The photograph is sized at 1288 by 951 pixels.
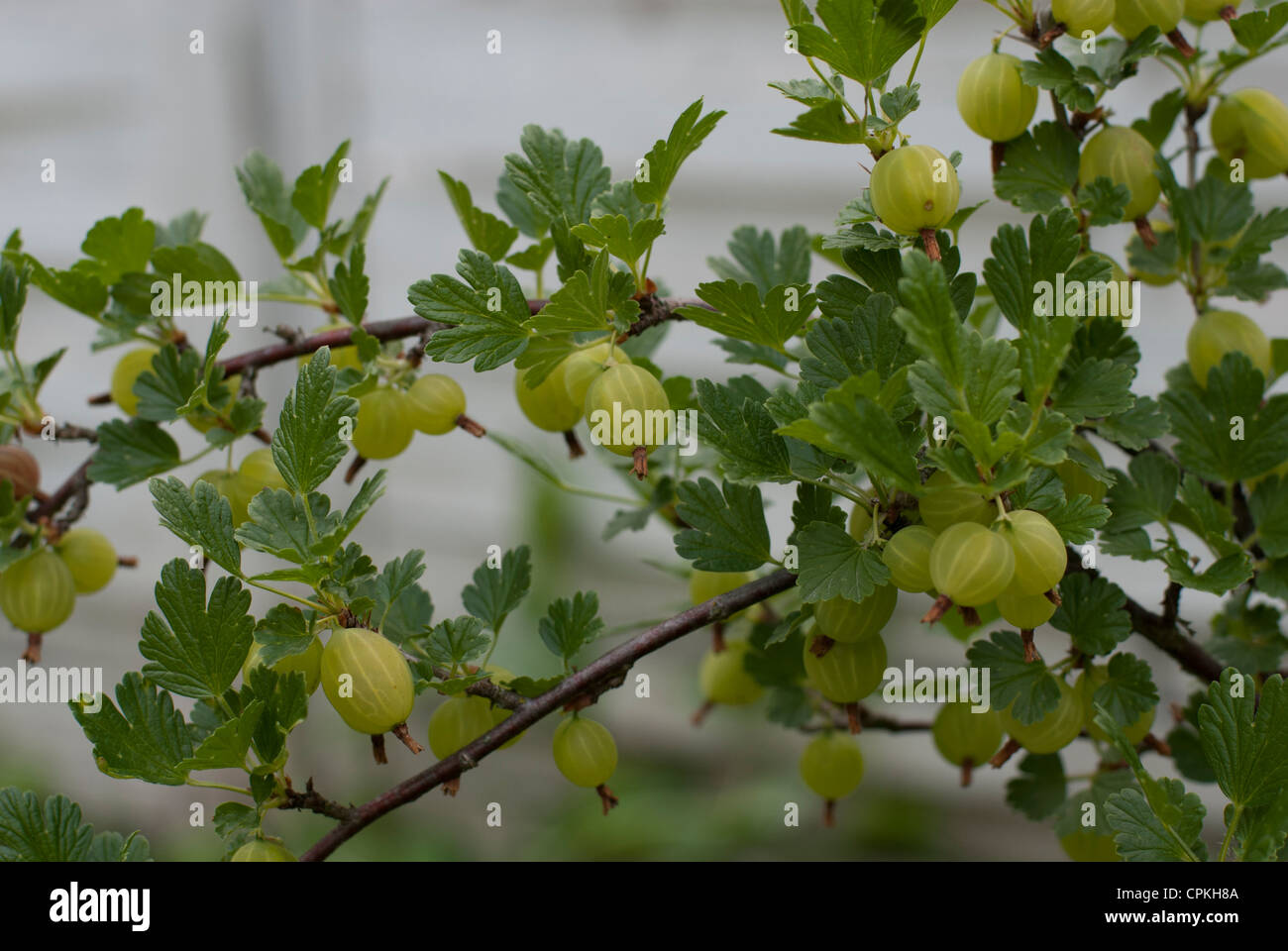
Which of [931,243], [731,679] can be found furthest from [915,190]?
[731,679]

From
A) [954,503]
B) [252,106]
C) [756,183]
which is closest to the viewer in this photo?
[954,503]

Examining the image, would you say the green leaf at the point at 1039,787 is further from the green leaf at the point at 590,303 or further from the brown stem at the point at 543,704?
the green leaf at the point at 590,303

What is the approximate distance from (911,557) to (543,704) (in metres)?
0.17

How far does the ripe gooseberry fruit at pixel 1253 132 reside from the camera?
53 centimetres

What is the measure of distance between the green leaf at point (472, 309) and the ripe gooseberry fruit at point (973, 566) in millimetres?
191

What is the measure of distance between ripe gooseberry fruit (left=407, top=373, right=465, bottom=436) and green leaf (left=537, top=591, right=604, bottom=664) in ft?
0.34

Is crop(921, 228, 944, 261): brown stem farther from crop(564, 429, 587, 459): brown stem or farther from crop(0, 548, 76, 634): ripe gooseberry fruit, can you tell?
crop(0, 548, 76, 634): ripe gooseberry fruit

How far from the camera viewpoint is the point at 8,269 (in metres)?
0.53

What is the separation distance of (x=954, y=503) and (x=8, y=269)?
47cm

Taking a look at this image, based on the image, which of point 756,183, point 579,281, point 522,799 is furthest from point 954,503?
point 522,799

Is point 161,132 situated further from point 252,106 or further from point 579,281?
point 579,281

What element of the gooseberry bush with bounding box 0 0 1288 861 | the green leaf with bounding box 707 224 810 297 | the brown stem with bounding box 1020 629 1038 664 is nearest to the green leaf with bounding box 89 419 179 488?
the gooseberry bush with bounding box 0 0 1288 861

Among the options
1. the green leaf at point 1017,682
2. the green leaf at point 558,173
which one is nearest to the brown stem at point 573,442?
the green leaf at point 558,173

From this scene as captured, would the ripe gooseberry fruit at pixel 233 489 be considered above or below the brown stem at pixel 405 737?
above
